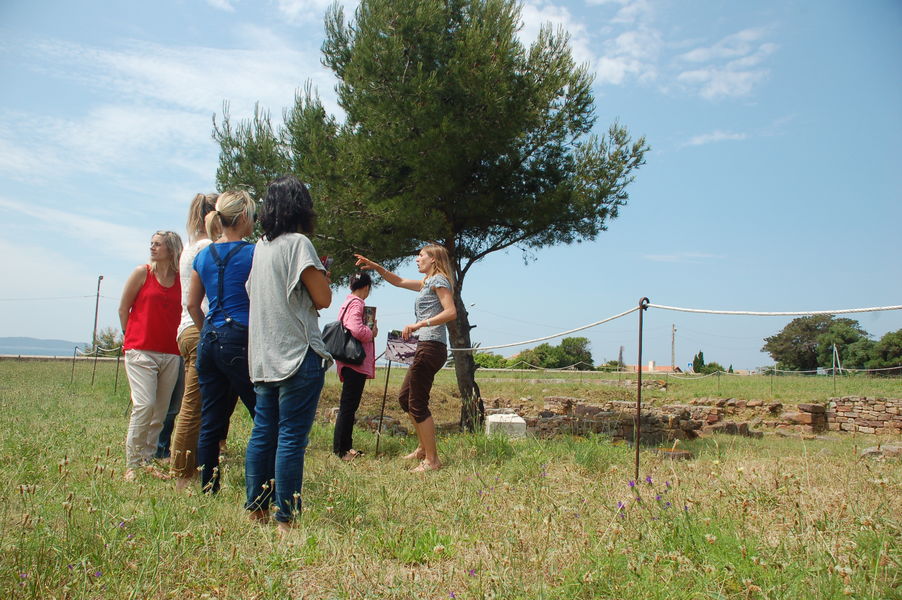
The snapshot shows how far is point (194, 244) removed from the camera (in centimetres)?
371

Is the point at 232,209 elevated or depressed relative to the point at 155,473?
elevated

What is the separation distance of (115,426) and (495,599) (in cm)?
515

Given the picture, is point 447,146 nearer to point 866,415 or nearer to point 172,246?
point 172,246

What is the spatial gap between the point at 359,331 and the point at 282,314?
2.20 meters

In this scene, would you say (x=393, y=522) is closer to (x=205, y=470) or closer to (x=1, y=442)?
(x=205, y=470)

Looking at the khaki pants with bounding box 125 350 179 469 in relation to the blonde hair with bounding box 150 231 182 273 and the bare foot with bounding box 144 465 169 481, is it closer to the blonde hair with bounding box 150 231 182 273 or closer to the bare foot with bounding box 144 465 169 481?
the bare foot with bounding box 144 465 169 481

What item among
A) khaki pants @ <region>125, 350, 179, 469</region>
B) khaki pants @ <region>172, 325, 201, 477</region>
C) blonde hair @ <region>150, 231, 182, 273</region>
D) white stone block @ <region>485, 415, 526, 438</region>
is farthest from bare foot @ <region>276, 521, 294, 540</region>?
white stone block @ <region>485, 415, 526, 438</region>

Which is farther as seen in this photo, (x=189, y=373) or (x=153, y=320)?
(x=153, y=320)

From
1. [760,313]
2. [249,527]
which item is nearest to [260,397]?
[249,527]

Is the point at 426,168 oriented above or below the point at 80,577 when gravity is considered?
above

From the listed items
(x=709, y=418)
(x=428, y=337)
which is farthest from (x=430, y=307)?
(x=709, y=418)

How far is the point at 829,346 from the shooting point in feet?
94.1

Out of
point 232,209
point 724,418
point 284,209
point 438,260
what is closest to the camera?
point 284,209

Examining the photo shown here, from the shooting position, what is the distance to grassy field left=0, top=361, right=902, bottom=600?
192cm
